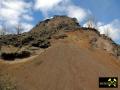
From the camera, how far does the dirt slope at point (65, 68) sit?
34031mm

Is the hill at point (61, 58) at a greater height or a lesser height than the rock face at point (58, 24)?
lesser

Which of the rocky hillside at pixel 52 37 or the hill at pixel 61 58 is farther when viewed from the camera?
the rocky hillside at pixel 52 37

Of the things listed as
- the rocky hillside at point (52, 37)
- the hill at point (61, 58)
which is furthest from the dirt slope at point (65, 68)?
the rocky hillside at point (52, 37)

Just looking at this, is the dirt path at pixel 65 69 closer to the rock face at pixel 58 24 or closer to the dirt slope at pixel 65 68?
the dirt slope at pixel 65 68

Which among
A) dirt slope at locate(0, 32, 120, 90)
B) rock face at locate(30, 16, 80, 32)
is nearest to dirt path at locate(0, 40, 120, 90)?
dirt slope at locate(0, 32, 120, 90)

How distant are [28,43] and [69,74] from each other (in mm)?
9714

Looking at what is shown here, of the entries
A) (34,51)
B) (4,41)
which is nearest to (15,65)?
(34,51)

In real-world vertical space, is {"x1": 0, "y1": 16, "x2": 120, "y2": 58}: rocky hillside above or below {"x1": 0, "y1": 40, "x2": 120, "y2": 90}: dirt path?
above

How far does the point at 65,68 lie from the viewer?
3584 cm

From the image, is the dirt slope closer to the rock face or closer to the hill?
the hill

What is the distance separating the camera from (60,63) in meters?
36.7

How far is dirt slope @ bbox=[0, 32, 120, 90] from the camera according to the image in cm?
3403

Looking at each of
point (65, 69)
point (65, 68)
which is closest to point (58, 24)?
point (65, 68)

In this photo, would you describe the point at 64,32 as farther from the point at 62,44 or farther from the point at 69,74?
the point at 69,74
